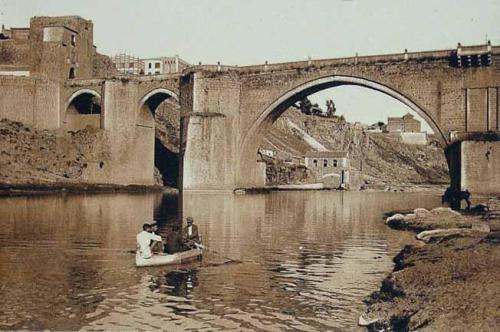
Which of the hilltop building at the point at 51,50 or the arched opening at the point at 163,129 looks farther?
the arched opening at the point at 163,129

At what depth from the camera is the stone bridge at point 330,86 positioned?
44.4 meters

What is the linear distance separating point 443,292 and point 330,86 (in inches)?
1827

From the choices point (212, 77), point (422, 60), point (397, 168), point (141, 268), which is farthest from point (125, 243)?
point (397, 168)

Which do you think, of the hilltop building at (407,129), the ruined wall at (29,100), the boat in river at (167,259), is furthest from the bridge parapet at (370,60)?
Result: the hilltop building at (407,129)

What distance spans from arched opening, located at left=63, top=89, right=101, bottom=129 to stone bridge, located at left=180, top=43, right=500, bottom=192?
11.1m

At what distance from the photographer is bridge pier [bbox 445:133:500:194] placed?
3953cm

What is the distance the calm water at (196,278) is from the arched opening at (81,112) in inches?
1513

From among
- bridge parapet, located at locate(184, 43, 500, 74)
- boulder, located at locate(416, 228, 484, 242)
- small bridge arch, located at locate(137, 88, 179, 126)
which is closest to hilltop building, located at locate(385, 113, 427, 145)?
small bridge arch, located at locate(137, 88, 179, 126)

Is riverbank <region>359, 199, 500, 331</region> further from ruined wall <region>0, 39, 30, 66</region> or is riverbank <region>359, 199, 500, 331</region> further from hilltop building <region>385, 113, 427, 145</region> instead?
hilltop building <region>385, 113, 427, 145</region>

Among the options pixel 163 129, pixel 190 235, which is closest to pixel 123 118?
pixel 163 129

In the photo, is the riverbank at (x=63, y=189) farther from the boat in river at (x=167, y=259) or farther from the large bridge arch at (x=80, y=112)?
the boat in river at (x=167, y=259)

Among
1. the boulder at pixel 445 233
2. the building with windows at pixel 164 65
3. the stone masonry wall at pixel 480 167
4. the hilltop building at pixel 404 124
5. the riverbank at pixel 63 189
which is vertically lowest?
the boulder at pixel 445 233

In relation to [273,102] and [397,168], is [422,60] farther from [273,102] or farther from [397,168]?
[397,168]

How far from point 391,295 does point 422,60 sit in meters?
39.3
